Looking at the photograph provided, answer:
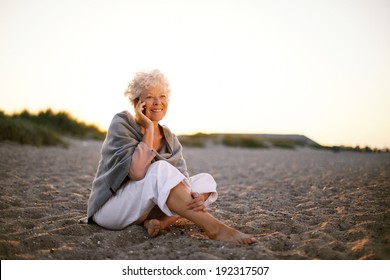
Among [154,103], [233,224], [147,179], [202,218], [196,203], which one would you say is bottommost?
[233,224]

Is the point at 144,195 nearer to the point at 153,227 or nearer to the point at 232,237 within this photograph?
the point at 153,227

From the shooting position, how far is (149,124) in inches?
115

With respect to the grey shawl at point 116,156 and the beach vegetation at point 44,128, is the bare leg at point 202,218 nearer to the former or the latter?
the grey shawl at point 116,156

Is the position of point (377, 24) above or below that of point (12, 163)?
above

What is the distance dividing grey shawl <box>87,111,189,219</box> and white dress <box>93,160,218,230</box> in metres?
0.06

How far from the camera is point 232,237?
8.43 feet

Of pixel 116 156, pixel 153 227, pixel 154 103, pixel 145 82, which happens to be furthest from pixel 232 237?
pixel 145 82

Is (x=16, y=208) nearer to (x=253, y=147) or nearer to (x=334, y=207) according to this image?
(x=334, y=207)

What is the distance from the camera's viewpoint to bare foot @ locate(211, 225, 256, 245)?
8.36 feet

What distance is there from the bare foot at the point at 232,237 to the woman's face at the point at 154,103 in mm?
1014

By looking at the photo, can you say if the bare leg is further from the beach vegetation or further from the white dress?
the beach vegetation

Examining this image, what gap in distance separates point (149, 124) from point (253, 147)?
16.8 meters

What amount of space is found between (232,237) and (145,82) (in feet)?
4.32

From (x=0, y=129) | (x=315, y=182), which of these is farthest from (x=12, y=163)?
(x=315, y=182)
